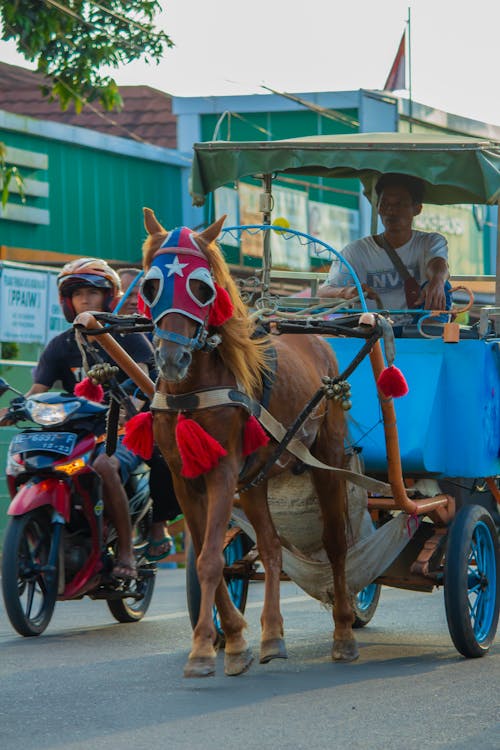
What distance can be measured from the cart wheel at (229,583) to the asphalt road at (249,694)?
22cm

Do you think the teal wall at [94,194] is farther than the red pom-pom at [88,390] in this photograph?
Yes

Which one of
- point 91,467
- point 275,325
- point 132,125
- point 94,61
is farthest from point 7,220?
point 275,325

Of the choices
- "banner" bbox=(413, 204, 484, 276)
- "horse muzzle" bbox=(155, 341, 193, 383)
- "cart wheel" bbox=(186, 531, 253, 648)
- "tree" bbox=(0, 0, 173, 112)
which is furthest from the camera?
"banner" bbox=(413, 204, 484, 276)

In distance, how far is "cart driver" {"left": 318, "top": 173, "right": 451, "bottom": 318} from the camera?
343 inches

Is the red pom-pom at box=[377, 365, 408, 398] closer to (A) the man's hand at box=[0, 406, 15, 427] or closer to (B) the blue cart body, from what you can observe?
(B) the blue cart body

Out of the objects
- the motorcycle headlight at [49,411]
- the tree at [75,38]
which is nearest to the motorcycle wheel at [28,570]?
the motorcycle headlight at [49,411]

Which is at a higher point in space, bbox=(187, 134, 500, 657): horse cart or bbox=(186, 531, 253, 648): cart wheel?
bbox=(187, 134, 500, 657): horse cart

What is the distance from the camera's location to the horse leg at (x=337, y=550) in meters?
7.31

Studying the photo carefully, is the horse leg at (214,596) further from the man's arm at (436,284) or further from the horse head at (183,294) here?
the man's arm at (436,284)

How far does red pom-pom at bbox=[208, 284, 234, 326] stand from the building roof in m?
21.0

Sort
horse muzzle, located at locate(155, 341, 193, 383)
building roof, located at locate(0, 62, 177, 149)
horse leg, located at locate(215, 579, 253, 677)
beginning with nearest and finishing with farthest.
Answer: horse muzzle, located at locate(155, 341, 193, 383)
horse leg, located at locate(215, 579, 253, 677)
building roof, located at locate(0, 62, 177, 149)

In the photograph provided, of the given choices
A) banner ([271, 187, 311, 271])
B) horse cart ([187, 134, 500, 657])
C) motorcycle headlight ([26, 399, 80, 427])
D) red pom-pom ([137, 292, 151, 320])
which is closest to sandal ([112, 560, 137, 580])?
horse cart ([187, 134, 500, 657])

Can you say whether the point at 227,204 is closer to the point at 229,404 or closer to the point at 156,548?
the point at 156,548

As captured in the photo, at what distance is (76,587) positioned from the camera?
26.7 ft
